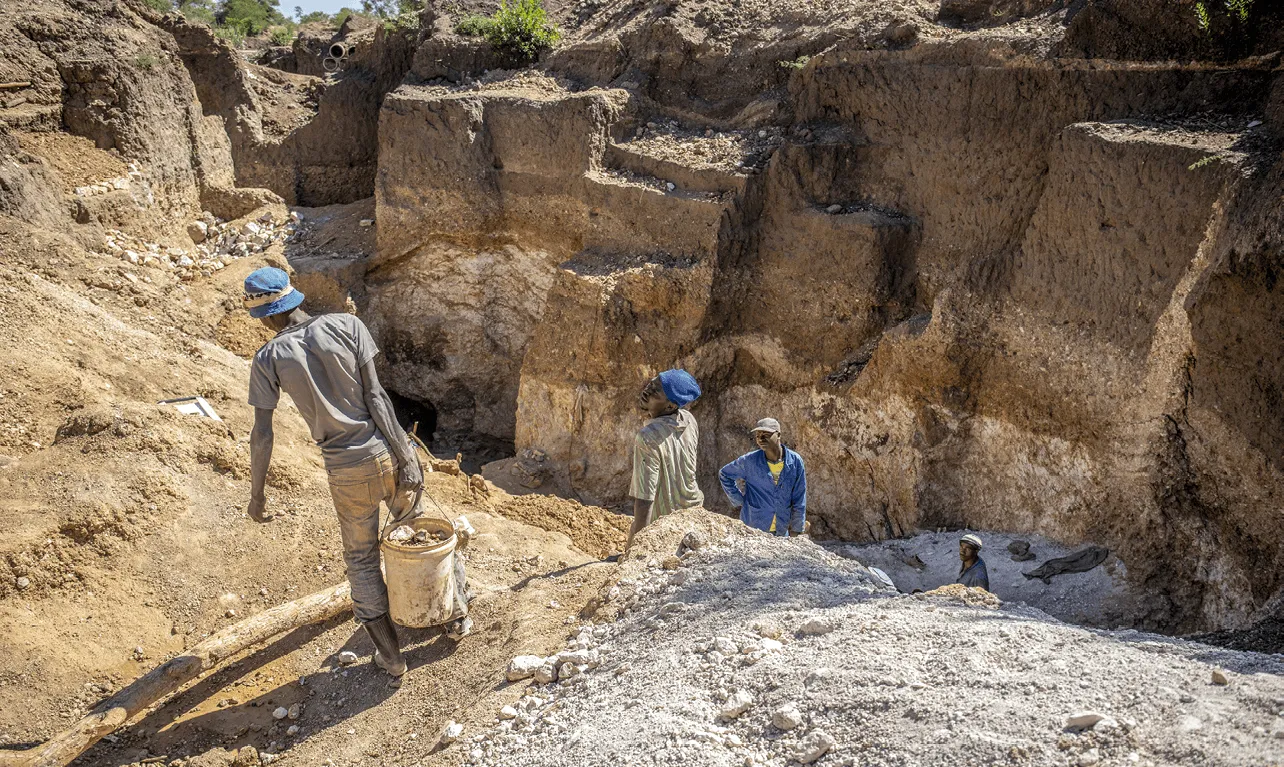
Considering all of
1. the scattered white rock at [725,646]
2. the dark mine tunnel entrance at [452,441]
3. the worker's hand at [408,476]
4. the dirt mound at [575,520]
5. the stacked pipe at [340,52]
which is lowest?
the dark mine tunnel entrance at [452,441]

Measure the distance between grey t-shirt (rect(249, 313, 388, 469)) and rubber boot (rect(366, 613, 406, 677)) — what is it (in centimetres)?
76

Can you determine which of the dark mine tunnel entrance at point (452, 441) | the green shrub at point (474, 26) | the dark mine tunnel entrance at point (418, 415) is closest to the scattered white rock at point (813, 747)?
the dark mine tunnel entrance at point (452, 441)

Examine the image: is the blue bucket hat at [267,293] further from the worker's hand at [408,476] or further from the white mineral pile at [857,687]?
the white mineral pile at [857,687]

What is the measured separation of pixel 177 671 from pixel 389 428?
4.66ft

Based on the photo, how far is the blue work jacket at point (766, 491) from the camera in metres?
5.17

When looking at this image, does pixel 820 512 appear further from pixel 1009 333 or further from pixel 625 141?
pixel 625 141

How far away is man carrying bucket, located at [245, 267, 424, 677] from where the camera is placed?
151 inches

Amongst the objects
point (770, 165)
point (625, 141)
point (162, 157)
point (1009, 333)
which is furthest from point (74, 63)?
point (1009, 333)

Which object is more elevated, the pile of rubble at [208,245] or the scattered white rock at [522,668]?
the pile of rubble at [208,245]

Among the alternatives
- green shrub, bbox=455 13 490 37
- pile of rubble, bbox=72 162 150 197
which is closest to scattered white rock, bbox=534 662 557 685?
pile of rubble, bbox=72 162 150 197

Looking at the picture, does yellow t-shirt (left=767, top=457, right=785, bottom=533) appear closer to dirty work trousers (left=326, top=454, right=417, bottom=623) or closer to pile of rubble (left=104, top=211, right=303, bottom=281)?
dirty work trousers (left=326, top=454, right=417, bottom=623)

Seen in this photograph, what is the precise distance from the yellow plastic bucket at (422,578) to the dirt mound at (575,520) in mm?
2357

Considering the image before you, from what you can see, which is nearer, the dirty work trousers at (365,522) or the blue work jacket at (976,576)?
the dirty work trousers at (365,522)

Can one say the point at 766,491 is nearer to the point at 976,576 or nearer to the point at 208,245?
the point at 976,576
